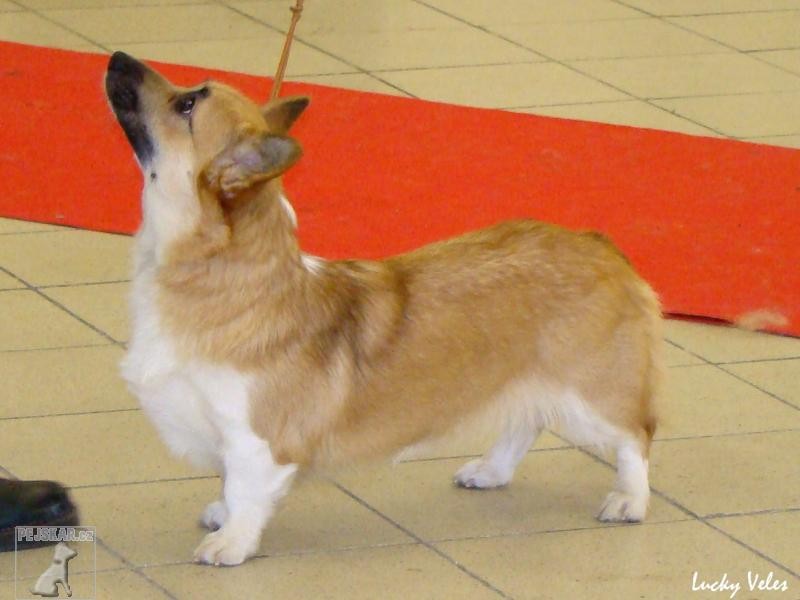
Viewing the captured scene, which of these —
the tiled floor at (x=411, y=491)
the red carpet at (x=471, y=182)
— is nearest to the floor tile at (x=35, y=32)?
the red carpet at (x=471, y=182)

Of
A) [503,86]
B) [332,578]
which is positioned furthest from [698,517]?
[503,86]

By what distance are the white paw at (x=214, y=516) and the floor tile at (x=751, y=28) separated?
15.1 ft

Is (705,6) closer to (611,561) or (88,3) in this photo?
(88,3)

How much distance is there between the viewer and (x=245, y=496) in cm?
314

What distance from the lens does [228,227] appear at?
9.86 ft

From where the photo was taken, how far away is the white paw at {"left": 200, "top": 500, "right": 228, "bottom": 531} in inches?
130

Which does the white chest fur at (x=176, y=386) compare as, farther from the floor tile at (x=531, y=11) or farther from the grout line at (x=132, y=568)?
the floor tile at (x=531, y=11)

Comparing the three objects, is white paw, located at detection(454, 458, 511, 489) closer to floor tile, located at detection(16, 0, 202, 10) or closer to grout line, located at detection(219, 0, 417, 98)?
grout line, located at detection(219, 0, 417, 98)

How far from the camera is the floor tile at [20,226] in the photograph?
16.1ft

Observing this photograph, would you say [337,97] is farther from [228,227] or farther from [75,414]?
[228,227]

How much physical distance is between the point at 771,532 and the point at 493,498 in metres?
0.63

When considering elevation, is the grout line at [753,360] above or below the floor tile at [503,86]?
below

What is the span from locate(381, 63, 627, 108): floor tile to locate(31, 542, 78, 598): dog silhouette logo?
11.3 ft

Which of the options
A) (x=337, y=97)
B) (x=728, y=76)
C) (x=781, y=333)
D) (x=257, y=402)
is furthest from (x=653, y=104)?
(x=257, y=402)
